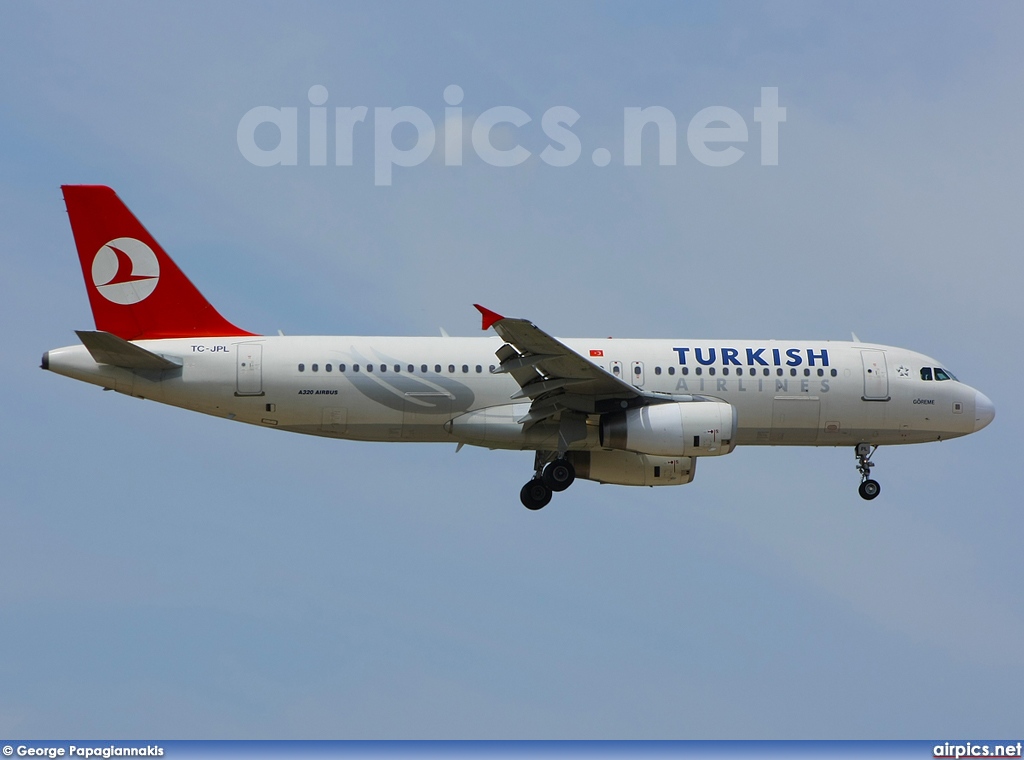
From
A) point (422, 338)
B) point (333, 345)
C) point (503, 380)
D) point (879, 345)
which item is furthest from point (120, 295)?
point (879, 345)

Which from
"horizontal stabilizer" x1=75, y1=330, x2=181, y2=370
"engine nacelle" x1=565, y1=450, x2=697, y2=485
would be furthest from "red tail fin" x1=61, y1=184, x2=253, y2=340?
"engine nacelle" x1=565, y1=450, x2=697, y2=485

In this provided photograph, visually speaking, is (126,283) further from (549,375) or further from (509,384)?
(549,375)

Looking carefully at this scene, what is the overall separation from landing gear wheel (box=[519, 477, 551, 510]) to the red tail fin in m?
7.48

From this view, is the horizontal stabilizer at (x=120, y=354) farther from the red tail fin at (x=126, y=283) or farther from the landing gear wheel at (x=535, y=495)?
the landing gear wheel at (x=535, y=495)

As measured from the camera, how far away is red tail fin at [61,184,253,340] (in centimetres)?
3047

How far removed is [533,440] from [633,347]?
11.2ft

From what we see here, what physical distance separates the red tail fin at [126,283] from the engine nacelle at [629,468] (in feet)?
28.5

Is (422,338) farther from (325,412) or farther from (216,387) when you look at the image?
(216,387)

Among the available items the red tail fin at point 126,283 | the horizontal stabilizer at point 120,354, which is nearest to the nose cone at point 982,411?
the red tail fin at point 126,283

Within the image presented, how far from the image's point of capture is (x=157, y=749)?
69.0 ft

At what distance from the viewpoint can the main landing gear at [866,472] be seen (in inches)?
1270

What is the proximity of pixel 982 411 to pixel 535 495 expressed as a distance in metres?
11.5

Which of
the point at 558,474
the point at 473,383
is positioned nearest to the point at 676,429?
the point at 558,474

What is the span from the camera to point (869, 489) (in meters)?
32.3
